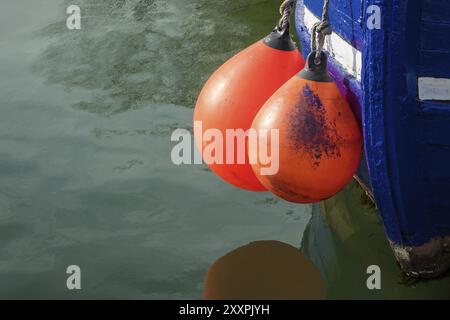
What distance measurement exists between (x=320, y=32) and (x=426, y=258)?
43.3 inches

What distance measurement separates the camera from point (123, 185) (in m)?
4.40

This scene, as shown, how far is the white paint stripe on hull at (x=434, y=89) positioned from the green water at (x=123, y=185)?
975 millimetres

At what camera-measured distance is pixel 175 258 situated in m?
3.83

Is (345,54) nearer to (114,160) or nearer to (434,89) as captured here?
(434,89)

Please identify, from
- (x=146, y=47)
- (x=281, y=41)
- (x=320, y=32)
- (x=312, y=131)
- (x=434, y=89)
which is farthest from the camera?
(x=146, y=47)

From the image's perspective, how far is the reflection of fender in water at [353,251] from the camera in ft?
11.7

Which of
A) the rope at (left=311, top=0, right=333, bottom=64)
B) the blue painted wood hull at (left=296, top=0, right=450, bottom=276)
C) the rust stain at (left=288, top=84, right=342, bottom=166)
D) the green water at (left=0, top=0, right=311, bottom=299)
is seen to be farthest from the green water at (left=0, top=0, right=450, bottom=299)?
the rope at (left=311, top=0, right=333, bottom=64)

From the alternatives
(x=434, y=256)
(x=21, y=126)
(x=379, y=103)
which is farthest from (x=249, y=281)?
(x=21, y=126)

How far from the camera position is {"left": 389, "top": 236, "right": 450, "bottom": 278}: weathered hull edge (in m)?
3.43

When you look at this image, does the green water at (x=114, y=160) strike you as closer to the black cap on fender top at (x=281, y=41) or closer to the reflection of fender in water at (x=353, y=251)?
the reflection of fender in water at (x=353, y=251)

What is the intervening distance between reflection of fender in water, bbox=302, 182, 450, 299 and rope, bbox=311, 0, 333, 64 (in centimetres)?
106

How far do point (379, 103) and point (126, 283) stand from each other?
145 centimetres

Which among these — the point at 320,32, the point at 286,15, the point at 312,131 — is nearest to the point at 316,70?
the point at 320,32
